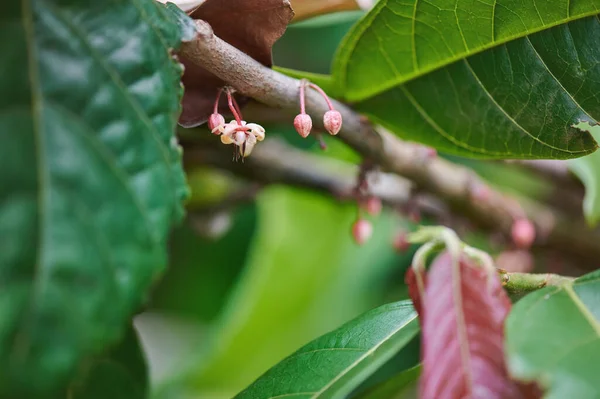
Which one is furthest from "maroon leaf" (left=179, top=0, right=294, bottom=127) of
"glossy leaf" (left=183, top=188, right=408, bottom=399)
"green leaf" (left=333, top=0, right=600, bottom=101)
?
"glossy leaf" (left=183, top=188, right=408, bottom=399)

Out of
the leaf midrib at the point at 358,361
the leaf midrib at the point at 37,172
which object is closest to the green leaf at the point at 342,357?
the leaf midrib at the point at 358,361

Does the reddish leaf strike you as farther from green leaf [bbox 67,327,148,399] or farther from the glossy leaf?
the glossy leaf

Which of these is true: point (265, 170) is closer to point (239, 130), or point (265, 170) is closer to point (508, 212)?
point (508, 212)

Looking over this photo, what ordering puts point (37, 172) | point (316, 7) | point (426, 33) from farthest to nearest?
point (316, 7), point (426, 33), point (37, 172)

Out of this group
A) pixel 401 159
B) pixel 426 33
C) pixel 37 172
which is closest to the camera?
pixel 37 172

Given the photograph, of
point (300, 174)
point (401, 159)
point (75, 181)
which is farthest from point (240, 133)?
point (300, 174)

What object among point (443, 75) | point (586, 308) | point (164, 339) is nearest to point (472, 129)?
point (443, 75)

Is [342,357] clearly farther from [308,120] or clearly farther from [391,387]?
[308,120]

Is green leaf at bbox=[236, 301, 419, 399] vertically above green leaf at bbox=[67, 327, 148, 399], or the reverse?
green leaf at bbox=[67, 327, 148, 399]
